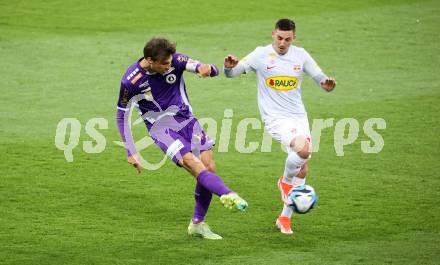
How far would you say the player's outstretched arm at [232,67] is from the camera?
9.66 m

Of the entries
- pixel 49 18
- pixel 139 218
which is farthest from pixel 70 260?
pixel 49 18

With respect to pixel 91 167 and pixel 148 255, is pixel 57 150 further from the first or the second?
pixel 148 255

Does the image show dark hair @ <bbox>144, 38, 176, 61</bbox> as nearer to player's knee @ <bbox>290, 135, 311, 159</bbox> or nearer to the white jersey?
the white jersey

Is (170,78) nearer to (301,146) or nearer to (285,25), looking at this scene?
(285,25)

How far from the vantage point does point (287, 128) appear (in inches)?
392

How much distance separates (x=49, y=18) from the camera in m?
22.1

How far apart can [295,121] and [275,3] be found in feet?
46.1

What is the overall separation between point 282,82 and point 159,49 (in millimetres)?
1653

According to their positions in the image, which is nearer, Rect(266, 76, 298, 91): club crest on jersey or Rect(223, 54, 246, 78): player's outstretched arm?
Rect(223, 54, 246, 78): player's outstretched arm

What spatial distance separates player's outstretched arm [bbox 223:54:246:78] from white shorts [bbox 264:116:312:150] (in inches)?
27.3

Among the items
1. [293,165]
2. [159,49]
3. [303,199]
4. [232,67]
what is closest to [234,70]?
[232,67]

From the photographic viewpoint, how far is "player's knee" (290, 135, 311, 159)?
381 inches

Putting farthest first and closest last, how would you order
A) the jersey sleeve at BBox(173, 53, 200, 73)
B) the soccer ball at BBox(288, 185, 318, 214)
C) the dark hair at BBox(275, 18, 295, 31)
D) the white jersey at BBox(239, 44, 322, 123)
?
the white jersey at BBox(239, 44, 322, 123) → the dark hair at BBox(275, 18, 295, 31) → the jersey sleeve at BBox(173, 53, 200, 73) → the soccer ball at BBox(288, 185, 318, 214)

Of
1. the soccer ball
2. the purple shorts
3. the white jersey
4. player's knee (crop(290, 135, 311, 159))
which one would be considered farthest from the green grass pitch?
the white jersey
